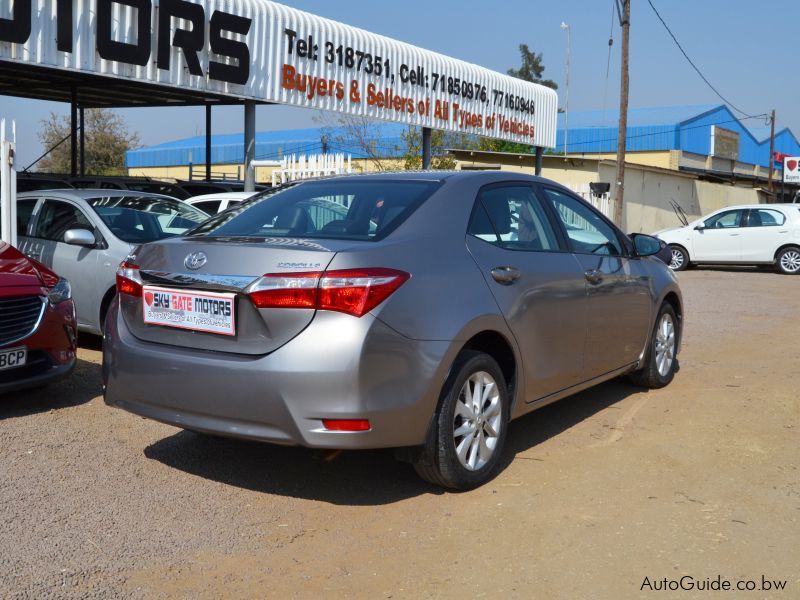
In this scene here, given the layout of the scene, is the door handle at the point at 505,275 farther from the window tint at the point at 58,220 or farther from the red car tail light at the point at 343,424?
the window tint at the point at 58,220

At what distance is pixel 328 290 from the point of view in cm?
395

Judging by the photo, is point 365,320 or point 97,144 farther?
point 97,144

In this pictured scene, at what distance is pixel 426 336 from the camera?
4.19 metres

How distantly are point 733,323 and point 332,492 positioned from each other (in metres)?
8.30

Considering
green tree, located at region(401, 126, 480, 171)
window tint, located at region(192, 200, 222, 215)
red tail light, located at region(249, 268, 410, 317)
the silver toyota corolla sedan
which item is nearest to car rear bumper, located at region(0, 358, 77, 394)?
the silver toyota corolla sedan

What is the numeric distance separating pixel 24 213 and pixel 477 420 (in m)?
6.38

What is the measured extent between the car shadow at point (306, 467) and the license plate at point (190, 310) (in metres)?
0.94

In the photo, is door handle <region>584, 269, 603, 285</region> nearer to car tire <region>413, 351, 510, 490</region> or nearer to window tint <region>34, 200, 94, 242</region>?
car tire <region>413, 351, 510, 490</region>

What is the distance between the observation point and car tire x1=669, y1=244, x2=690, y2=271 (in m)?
21.5

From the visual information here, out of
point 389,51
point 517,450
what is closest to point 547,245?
point 517,450

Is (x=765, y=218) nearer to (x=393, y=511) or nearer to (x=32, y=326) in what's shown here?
(x=32, y=326)

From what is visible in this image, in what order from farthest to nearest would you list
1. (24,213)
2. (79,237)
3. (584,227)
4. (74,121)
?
(74,121)
(24,213)
(79,237)
(584,227)

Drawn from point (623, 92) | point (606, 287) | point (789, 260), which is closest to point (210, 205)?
point (606, 287)

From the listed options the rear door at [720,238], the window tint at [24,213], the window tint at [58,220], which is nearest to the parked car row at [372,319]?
the window tint at [58,220]
